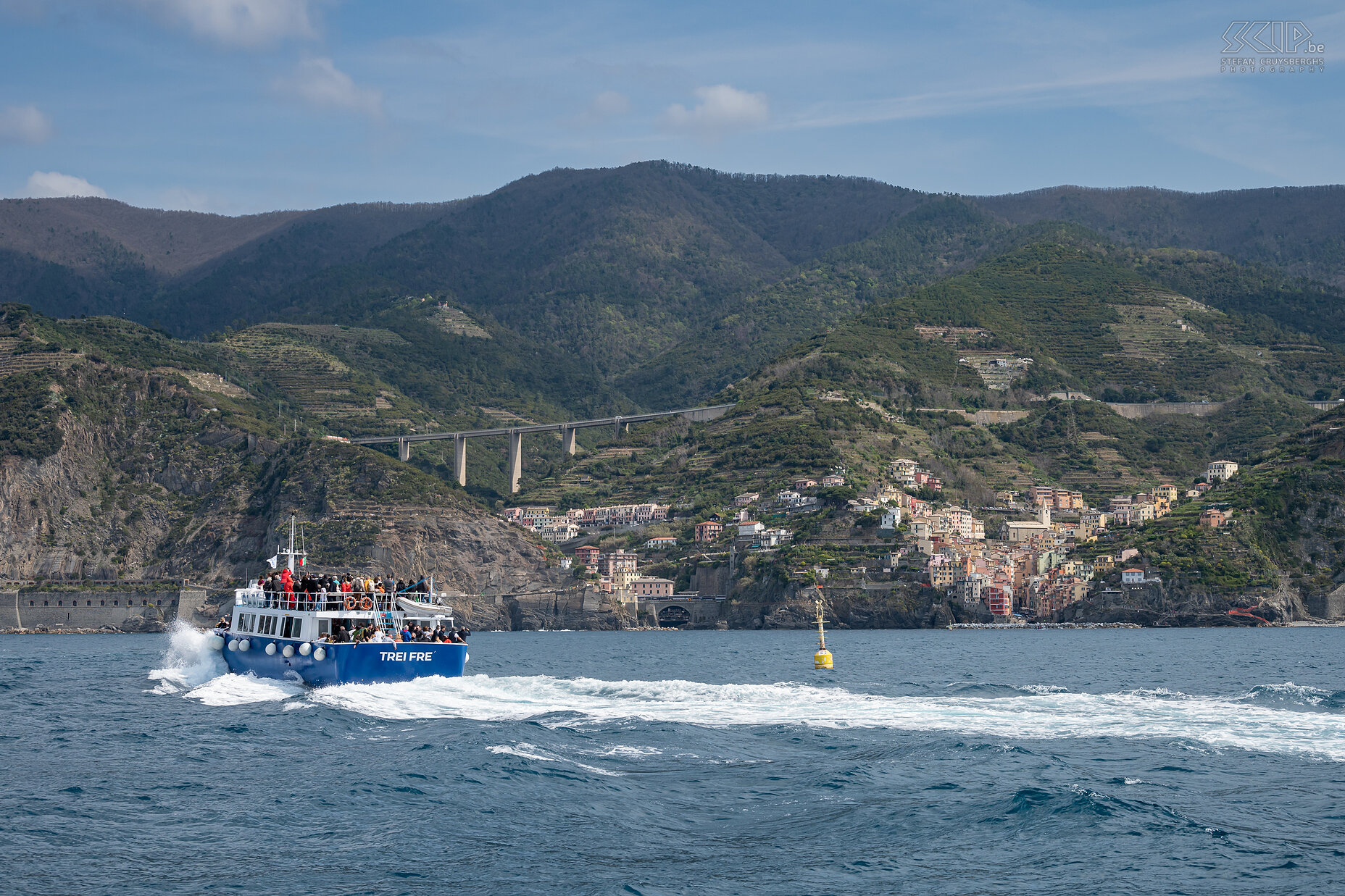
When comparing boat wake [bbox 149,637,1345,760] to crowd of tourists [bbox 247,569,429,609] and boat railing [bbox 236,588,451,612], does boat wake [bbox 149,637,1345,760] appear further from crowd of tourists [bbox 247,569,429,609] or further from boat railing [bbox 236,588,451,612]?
crowd of tourists [bbox 247,569,429,609]

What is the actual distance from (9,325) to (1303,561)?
159617 mm

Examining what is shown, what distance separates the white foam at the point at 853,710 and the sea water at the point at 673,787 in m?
0.20

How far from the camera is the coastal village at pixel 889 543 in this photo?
148875 mm

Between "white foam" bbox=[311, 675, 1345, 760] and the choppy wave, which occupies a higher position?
the choppy wave

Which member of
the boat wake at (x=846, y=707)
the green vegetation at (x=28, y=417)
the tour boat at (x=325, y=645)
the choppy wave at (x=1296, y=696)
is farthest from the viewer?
the green vegetation at (x=28, y=417)

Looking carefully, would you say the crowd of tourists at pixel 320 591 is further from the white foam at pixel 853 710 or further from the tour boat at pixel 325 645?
the white foam at pixel 853 710

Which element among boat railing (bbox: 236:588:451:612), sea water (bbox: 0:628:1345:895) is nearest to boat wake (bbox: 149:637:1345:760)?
sea water (bbox: 0:628:1345:895)

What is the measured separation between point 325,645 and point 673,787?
2374 cm

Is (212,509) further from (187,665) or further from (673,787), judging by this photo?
(673,787)

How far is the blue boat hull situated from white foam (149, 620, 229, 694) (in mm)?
4115

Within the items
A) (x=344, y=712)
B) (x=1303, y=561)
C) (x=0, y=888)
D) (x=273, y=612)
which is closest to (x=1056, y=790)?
(x=0, y=888)

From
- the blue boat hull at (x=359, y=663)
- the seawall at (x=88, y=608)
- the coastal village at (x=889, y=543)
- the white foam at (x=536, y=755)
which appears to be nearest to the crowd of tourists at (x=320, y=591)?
the blue boat hull at (x=359, y=663)

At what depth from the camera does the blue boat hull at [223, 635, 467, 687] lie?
5362 cm

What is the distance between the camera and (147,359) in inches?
7840
